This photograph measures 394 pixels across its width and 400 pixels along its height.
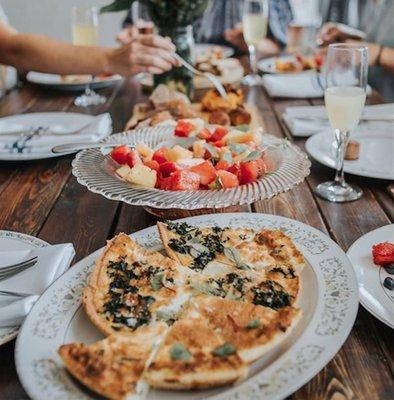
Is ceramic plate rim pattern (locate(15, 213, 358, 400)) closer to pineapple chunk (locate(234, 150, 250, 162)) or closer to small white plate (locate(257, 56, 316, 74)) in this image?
pineapple chunk (locate(234, 150, 250, 162))

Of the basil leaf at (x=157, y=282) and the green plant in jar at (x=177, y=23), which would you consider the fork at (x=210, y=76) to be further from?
the basil leaf at (x=157, y=282)

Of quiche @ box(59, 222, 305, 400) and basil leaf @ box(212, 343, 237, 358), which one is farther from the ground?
basil leaf @ box(212, 343, 237, 358)

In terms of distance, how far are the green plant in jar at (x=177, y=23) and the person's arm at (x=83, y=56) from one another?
80mm

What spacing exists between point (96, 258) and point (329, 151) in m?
0.84

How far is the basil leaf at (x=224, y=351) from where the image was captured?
25.3 inches

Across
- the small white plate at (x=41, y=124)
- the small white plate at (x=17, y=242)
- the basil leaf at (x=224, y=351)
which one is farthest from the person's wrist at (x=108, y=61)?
the basil leaf at (x=224, y=351)

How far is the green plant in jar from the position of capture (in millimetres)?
1967

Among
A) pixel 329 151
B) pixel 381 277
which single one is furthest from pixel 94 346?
pixel 329 151

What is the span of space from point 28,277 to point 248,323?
0.40m

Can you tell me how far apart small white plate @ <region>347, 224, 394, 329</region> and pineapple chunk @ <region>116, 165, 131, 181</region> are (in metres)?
0.50

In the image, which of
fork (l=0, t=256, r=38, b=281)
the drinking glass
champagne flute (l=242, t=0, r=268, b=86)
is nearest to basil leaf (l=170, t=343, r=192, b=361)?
fork (l=0, t=256, r=38, b=281)

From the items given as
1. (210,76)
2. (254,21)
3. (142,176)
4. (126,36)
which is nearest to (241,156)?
(142,176)

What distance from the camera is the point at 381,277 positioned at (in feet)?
2.95

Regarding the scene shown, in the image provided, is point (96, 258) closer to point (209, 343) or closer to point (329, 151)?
point (209, 343)
